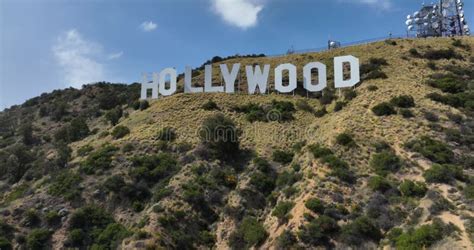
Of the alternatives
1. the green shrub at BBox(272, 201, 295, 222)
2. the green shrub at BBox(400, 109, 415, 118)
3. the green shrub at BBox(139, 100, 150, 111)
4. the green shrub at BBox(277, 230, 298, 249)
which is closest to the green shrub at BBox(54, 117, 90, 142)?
the green shrub at BBox(139, 100, 150, 111)

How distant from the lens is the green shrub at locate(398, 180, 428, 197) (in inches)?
1553

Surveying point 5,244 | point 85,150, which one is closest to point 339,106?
point 85,150

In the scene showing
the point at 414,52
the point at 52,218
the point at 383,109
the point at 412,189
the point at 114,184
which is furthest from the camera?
the point at 414,52

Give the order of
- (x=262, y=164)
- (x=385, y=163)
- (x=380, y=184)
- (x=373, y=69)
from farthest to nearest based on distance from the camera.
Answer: (x=373, y=69), (x=262, y=164), (x=385, y=163), (x=380, y=184)

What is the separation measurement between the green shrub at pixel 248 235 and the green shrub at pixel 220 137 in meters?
10.7

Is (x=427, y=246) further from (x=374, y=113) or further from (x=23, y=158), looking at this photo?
(x=23, y=158)

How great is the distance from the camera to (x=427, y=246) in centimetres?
3316

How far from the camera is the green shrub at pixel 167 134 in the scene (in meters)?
57.1

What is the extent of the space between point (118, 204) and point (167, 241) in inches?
323

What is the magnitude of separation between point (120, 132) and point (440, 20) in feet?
170

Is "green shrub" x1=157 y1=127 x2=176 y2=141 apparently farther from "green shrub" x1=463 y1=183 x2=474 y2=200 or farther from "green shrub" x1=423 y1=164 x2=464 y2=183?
"green shrub" x1=463 y1=183 x2=474 y2=200

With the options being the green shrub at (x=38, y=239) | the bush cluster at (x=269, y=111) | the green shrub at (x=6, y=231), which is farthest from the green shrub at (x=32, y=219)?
the bush cluster at (x=269, y=111)

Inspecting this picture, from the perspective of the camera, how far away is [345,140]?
4828cm

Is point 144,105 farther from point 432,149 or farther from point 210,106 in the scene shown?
point 432,149
